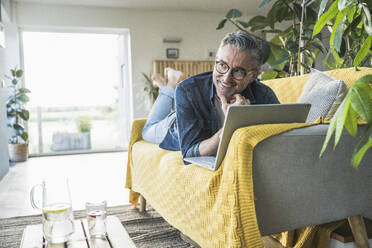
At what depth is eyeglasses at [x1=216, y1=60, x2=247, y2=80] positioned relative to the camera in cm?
160

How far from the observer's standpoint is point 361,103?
0.64 m

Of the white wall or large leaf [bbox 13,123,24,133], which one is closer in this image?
large leaf [bbox 13,123,24,133]

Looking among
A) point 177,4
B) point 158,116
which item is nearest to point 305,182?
point 158,116

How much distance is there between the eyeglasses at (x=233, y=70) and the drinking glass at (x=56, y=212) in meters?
0.92

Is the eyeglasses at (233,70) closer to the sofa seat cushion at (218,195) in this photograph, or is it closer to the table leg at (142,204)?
the sofa seat cushion at (218,195)

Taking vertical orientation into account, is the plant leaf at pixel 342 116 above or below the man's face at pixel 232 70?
below

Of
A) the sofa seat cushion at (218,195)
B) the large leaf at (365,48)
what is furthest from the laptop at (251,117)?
the large leaf at (365,48)

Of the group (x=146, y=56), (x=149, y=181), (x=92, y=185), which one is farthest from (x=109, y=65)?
(x=149, y=181)

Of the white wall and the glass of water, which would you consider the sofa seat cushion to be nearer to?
the glass of water

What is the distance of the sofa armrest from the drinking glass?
2.05 feet

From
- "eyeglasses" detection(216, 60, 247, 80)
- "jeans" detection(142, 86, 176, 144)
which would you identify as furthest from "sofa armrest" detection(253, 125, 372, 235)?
"jeans" detection(142, 86, 176, 144)

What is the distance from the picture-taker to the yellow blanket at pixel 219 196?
1.12m

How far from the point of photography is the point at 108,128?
289 inches

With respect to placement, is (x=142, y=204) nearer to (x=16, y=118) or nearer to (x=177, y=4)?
(x=16, y=118)
